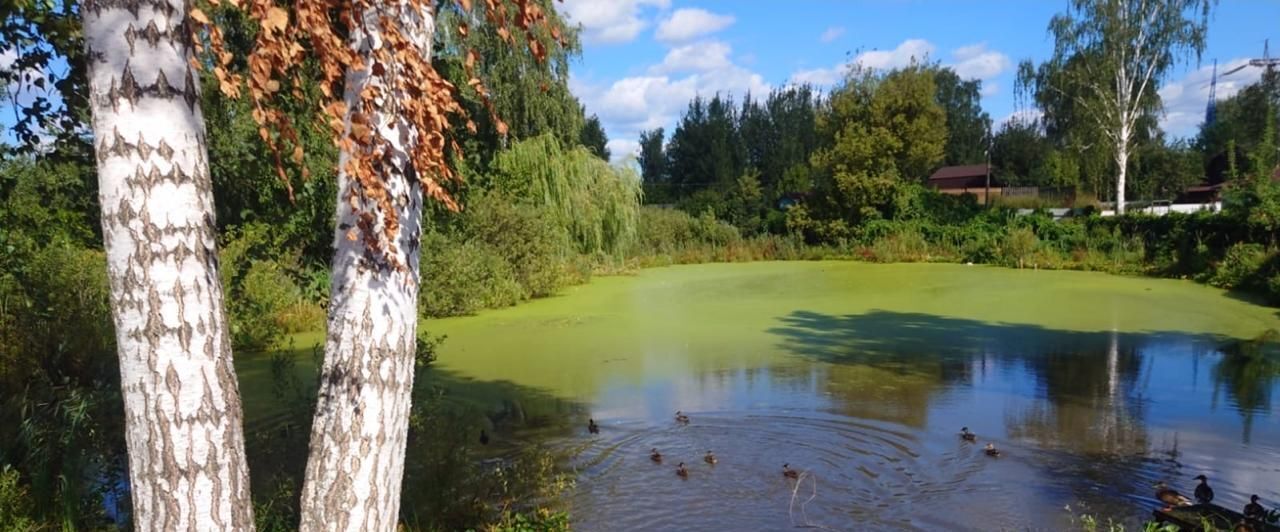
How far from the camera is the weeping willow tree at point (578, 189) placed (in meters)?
14.2

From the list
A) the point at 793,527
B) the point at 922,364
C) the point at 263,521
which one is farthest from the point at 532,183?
the point at 263,521

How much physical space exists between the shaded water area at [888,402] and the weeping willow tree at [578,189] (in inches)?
123

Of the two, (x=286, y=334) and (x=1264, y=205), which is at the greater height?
(x=1264, y=205)

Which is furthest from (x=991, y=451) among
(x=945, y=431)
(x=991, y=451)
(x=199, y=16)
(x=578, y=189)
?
(x=578, y=189)

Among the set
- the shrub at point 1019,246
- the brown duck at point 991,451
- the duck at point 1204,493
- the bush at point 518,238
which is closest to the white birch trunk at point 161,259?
the duck at point 1204,493

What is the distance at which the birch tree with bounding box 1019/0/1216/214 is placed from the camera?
68.7 feet

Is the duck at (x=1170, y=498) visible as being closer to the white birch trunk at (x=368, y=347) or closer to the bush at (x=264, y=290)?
the white birch trunk at (x=368, y=347)

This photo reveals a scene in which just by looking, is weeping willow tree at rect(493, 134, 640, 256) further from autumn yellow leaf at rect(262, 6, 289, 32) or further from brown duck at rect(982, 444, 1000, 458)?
autumn yellow leaf at rect(262, 6, 289, 32)

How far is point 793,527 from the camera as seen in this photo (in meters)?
4.14

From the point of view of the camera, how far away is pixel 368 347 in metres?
1.75

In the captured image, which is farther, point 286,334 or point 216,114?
point 286,334

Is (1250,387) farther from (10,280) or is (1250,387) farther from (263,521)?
(10,280)

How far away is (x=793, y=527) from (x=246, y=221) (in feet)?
10.2

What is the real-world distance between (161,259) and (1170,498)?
4.19 m
